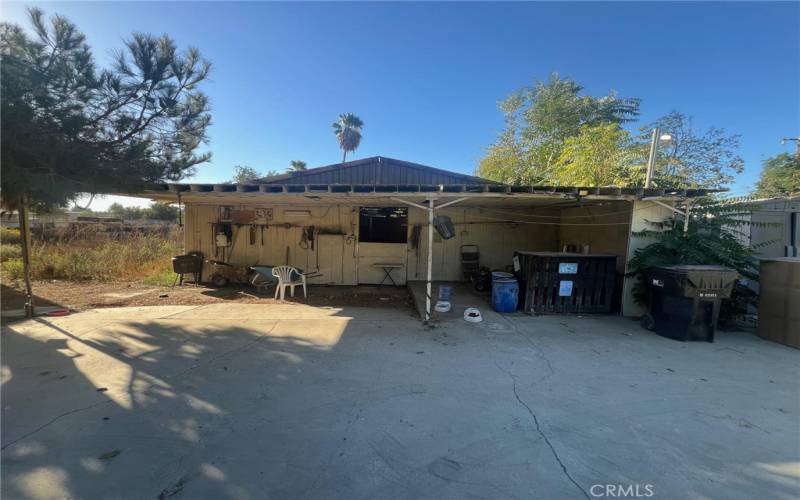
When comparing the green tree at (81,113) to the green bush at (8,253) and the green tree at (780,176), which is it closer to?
the green bush at (8,253)

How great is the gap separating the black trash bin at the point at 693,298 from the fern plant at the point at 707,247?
69cm

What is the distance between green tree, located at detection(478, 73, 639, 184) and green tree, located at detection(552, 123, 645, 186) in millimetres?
1978

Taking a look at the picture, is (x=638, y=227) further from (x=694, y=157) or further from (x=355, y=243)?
(x=694, y=157)

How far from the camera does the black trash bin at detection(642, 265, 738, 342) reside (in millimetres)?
4336

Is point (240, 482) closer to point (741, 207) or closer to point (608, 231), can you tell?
point (608, 231)

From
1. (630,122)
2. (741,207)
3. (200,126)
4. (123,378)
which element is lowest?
(123,378)

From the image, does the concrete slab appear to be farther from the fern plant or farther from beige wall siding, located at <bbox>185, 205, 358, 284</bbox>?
the fern plant

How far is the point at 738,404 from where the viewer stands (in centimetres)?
281

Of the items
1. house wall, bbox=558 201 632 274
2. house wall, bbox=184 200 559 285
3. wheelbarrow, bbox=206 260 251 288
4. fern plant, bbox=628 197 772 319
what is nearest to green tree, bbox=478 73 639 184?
house wall, bbox=558 201 632 274

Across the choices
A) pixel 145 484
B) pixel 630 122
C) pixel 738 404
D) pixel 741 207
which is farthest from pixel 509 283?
pixel 630 122

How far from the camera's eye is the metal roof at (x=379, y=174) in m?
9.01

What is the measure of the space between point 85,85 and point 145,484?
460 centimetres

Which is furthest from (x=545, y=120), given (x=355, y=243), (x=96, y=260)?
(x=96, y=260)

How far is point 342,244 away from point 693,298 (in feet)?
23.1
